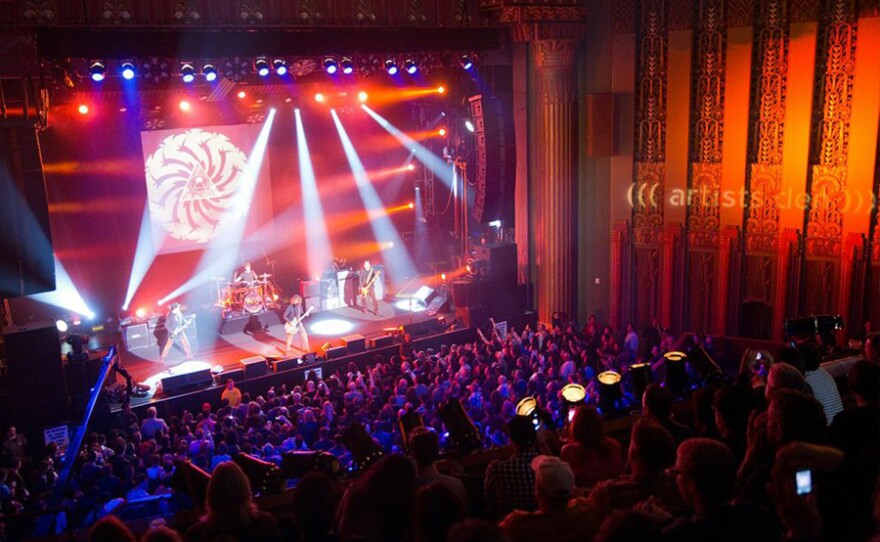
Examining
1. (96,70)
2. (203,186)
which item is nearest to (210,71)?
(96,70)

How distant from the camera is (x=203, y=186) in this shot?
62.6ft

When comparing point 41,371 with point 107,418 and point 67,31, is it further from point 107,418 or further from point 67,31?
point 67,31

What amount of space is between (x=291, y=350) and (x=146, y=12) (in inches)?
279

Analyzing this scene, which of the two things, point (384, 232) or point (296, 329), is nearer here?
point (296, 329)

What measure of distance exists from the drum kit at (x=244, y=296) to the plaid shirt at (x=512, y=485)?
14.3 metres

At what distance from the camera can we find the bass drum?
724 inches

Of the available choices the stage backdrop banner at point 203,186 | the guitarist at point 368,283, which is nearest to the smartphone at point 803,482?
the guitarist at point 368,283

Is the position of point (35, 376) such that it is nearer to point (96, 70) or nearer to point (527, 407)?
point (96, 70)

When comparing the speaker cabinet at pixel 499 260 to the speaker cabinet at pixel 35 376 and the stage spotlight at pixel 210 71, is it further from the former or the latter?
the speaker cabinet at pixel 35 376

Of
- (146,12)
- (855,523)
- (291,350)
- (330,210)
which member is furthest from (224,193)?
(855,523)

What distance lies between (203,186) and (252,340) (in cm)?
411

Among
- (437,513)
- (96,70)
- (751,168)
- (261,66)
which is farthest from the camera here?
(751,168)

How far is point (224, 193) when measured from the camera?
19.5 m

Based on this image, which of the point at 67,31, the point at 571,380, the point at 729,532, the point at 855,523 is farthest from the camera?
the point at 67,31
